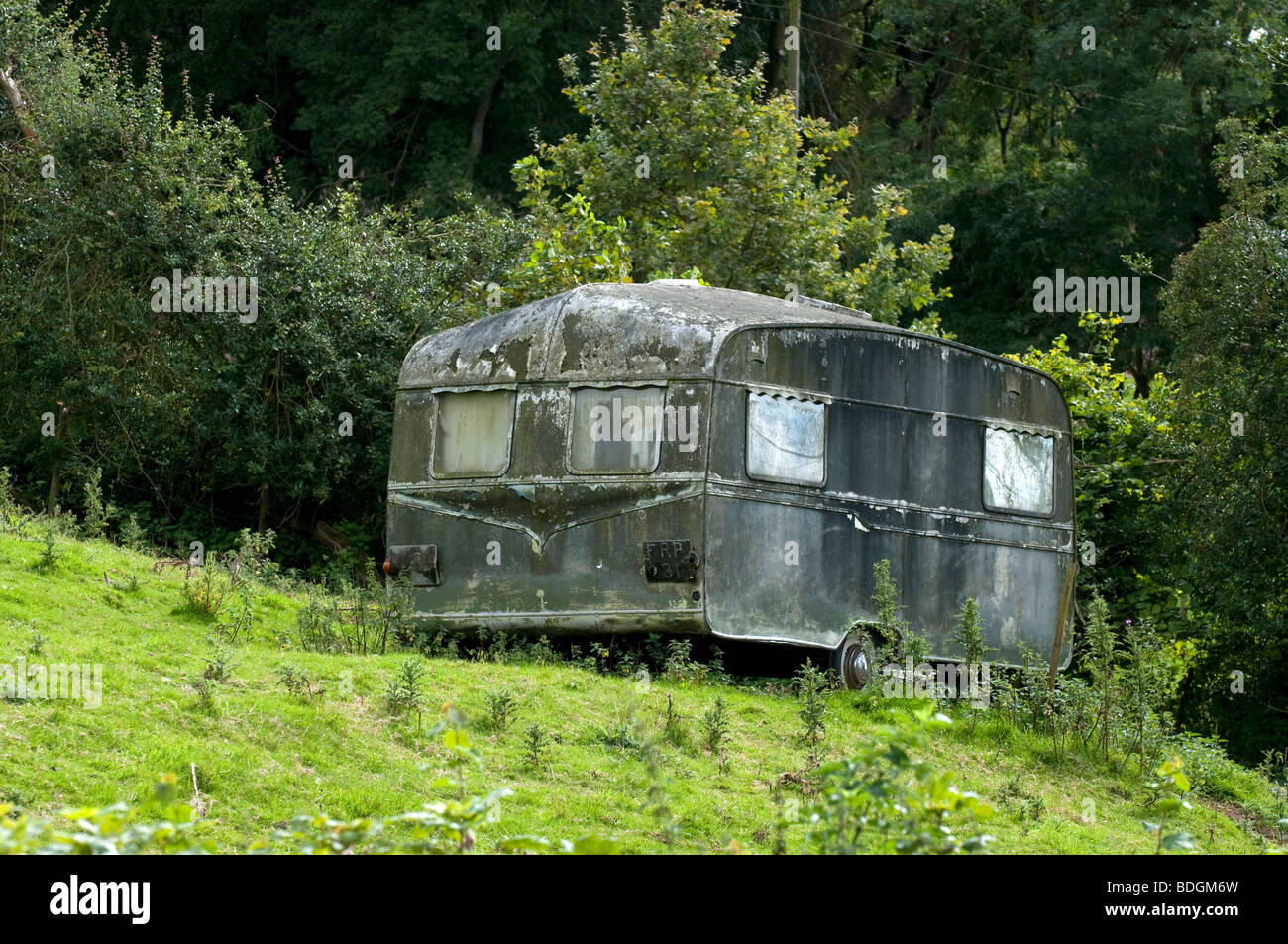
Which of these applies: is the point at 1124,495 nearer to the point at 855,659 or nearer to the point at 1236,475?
the point at 1236,475

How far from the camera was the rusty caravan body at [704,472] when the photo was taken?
1264 centimetres

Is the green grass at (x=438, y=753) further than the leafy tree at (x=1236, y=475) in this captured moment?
No

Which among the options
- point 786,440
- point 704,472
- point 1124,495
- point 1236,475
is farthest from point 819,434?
point 1124,495

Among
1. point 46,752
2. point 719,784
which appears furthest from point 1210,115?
point 46,752

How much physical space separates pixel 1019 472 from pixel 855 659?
8.55ft

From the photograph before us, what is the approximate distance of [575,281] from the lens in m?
19.9

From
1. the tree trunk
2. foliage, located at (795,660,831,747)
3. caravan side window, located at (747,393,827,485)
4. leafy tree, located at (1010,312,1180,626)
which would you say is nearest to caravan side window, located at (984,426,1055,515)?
caravan side window, located at (747,393,827,485)

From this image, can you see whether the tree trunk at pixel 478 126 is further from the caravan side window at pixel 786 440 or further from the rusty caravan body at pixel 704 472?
the caravan side window at pixel 786 440

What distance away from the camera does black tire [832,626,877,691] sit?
13.2 m

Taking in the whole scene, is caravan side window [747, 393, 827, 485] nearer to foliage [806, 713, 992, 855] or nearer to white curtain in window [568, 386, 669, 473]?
white curtain in window [568, 386, 669, 473]

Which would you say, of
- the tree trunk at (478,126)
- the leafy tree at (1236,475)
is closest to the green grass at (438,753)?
the leafy tree at (1236,475)

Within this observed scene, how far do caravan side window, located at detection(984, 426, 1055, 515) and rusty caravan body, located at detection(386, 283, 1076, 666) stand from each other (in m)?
0.03

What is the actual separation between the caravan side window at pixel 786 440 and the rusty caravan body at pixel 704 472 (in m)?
0.02
